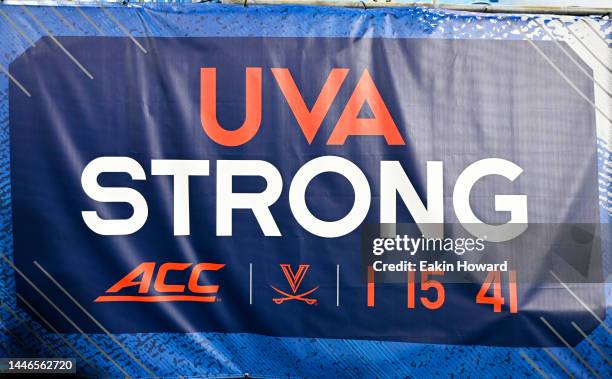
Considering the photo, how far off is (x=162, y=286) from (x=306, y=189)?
97 centimetres

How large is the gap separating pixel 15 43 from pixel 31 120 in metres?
0.44

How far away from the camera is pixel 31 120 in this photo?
11.9 feet

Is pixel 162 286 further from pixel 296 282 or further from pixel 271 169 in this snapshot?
pixel 271 169

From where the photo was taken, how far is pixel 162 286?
142 inches

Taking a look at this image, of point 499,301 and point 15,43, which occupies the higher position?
point 15,43

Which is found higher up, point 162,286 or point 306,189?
point 306,189

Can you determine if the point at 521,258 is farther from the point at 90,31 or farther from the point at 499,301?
the point at 90,31

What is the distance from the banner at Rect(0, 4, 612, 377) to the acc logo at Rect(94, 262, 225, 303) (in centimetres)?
1

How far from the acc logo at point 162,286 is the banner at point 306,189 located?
0.01m

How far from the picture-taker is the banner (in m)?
3.61

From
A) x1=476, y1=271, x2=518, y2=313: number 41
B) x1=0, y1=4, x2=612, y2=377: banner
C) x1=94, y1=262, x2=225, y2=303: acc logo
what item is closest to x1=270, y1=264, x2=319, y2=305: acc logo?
x1=0, y1=4, x2=612, y2=377: banner

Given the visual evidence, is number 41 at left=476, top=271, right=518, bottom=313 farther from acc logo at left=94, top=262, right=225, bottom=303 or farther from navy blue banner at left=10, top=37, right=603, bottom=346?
acc logo at left=94, top=262, right=225, bottom=303

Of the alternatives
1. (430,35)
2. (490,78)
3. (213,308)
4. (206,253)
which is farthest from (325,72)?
(213,308)

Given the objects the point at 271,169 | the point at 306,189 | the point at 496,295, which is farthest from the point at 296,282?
the point at 496,295
